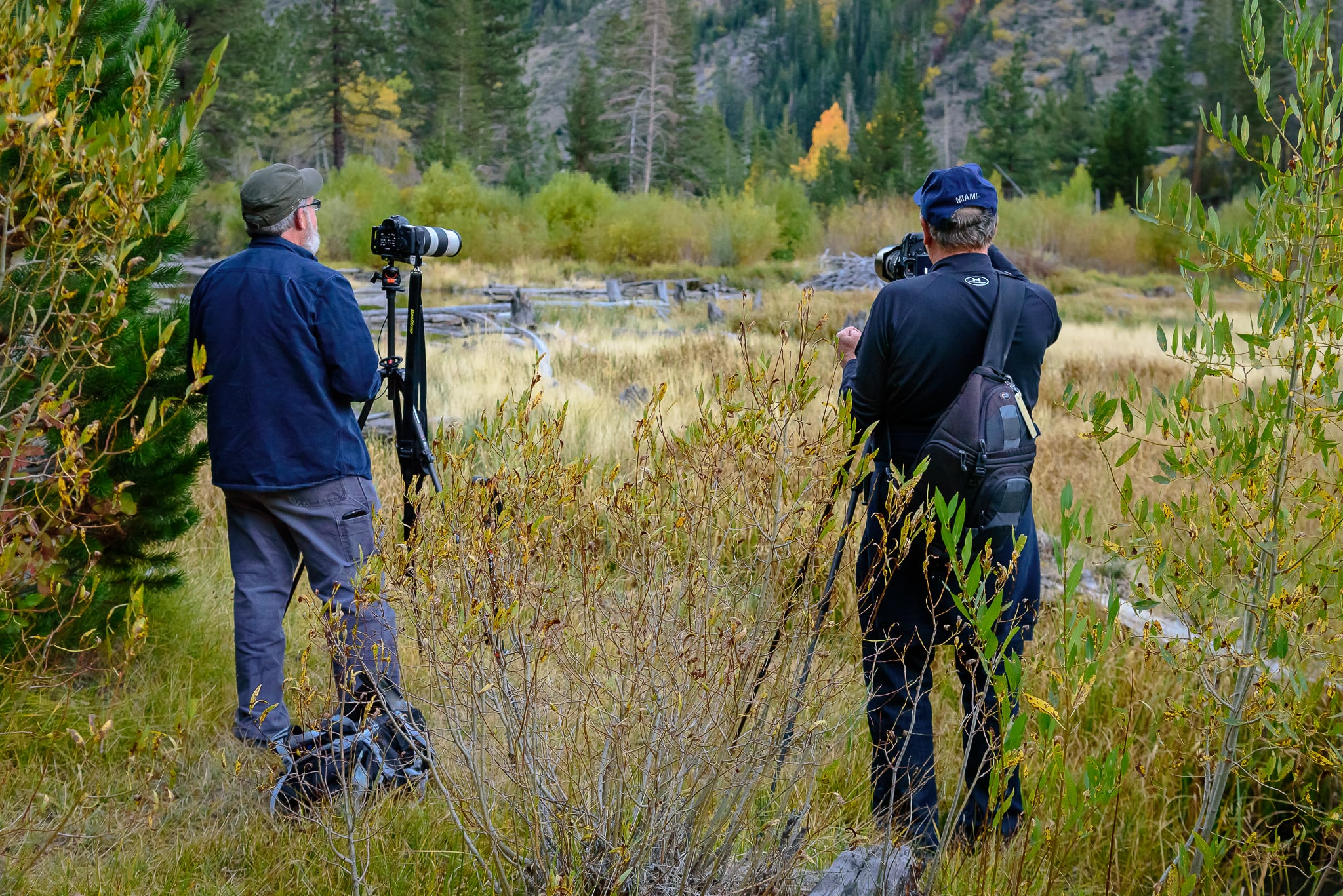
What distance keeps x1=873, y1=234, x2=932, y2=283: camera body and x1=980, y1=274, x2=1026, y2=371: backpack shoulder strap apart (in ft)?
1.03

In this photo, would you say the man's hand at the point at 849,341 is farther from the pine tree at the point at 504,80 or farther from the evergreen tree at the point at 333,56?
the pine tree at the point at 504,80

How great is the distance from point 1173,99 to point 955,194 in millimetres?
55585

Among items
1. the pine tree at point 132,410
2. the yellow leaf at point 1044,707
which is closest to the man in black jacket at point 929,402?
the yellow leaf at point 1044,707

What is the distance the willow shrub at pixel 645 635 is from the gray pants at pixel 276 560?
2.80 feet

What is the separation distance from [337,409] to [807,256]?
30493 millimetres

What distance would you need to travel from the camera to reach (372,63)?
144 ft

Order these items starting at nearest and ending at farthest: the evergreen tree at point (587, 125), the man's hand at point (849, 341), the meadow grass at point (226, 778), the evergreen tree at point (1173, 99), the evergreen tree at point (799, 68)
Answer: the meadow grass at point (226, 778), the man's hand at point (849, 341), the evergreen tree at point (587, 125), the evergreen tree at point (1173, 99), the evergreen tree at point (799, 68)

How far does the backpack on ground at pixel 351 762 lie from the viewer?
2.33 m

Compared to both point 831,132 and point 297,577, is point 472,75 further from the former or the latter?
point 831,132

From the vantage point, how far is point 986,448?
2.34m

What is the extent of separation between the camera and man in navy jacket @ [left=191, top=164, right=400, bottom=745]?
9.10 feet

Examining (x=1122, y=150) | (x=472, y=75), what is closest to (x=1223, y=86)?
(x=1122, y=150)

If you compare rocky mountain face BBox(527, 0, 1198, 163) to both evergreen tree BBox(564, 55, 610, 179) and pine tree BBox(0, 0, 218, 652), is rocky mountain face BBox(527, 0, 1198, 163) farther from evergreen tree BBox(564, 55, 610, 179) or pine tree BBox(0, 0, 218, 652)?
pine tree BBox(0, 0, 218, 652)

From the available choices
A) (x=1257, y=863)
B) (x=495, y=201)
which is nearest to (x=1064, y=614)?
(x=1257, y=863)
